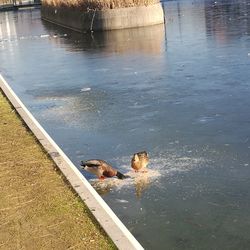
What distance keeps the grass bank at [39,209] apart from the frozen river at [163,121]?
73 cm

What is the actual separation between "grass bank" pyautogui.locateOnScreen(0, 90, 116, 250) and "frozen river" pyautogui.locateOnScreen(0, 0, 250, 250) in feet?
2.40

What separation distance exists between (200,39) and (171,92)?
11.7 meters

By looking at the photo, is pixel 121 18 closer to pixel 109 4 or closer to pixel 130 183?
pixel 109 4

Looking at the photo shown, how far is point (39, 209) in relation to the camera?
678 centimetres

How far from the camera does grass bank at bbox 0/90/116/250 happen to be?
591 cm

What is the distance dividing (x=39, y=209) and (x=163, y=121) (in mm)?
5262

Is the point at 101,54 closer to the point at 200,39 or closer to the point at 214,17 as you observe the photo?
the point at 200,39

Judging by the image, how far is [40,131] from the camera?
10.2 m

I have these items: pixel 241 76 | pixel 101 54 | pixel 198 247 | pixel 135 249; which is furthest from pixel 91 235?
pixel 101 54

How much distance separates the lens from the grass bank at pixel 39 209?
5914 mm

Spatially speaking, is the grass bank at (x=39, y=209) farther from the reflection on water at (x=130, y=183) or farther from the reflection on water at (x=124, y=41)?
the reflection on water at (x=124, y=41)

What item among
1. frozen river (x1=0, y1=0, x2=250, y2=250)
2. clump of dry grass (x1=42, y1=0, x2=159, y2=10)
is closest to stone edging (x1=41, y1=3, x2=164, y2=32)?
clump of dry grass (x1=42, y1=0, x2=159, y2=10)

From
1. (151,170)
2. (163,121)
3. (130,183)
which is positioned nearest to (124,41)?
(163,121)

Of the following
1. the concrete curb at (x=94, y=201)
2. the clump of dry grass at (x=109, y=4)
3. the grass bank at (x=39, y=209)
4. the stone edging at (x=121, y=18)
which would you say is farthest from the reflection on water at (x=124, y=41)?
the grass bank at (x=39, y=209)
